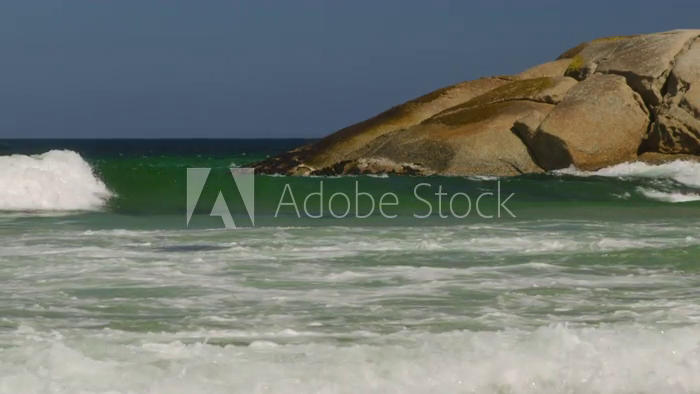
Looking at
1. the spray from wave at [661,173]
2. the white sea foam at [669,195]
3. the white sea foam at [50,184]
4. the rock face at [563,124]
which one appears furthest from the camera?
the rock face at [563,124]

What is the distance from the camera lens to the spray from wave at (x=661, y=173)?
23616 mm

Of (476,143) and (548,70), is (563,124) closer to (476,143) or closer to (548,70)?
(476,143)

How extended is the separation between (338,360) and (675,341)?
2.19 m

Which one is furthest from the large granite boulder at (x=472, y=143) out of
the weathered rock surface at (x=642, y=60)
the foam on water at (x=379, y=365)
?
the foam on water at (x=379, y=365)

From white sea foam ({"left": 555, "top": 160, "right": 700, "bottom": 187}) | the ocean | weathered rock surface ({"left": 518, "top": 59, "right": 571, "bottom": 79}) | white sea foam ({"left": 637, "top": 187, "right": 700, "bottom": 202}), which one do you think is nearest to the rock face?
white sea foam ({"left": 555, "top": 160, "right": 700, "bottom": 187})

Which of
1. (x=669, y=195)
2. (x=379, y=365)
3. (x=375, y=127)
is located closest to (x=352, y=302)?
(x=379, y=365)

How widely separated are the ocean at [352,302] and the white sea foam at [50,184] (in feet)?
6.75

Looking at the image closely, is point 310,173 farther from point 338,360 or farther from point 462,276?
point 338,360

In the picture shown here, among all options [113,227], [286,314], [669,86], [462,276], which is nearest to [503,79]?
[669,86]

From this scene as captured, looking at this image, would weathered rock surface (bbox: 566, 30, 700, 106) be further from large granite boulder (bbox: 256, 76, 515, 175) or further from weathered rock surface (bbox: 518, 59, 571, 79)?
large granite boulder (bbox: 256, 76, 515, 175)

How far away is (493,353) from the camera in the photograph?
6918mm

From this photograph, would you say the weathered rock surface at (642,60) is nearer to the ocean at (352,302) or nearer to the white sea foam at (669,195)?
the white sea foam at (669,195)

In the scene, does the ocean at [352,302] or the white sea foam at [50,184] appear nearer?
the ocean at [352,302]

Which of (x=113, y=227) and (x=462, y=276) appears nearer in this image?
(x=462, y=276)
